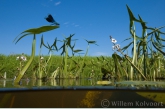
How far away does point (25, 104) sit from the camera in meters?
1.55

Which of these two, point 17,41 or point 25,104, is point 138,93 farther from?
point 17,41

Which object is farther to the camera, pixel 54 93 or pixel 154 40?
pixel 154 40

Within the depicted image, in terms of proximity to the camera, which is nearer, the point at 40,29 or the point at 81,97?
the point at 81,97

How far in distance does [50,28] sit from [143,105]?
1048 mm

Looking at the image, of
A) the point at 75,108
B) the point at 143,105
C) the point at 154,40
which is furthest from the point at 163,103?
the point at 154,40

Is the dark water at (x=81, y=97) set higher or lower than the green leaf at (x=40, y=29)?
lower
